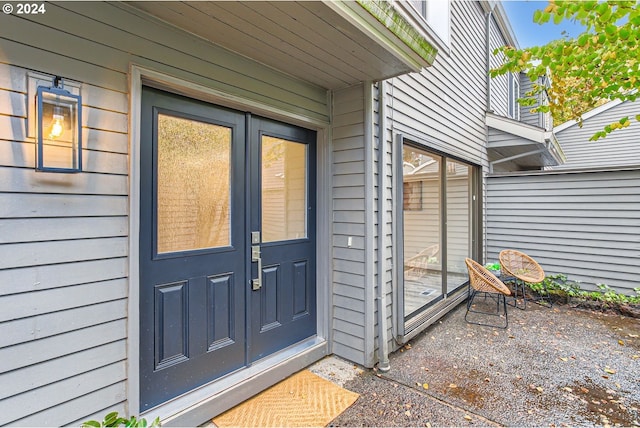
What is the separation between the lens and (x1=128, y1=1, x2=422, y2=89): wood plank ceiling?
169 centimetres

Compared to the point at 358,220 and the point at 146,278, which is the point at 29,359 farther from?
the point at 358,220

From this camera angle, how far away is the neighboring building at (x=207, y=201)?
4.68ft

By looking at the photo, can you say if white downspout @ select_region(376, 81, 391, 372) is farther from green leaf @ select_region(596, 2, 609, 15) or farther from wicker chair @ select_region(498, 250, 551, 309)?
wicker chair @ select_region(498, 250, 551, 309)

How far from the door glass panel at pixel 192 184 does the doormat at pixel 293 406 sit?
1187mm

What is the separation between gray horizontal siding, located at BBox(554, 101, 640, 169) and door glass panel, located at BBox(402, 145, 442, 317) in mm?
6805

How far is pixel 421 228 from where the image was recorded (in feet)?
12.6

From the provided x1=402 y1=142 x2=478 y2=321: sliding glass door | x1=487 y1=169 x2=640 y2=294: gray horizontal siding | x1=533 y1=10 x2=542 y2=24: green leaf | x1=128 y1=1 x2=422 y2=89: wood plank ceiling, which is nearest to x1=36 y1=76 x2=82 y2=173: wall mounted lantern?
x1=128 y1=1 x2=422 y2=89: wood plank ceiling

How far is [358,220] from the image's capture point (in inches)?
110

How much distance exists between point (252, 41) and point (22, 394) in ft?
7.39

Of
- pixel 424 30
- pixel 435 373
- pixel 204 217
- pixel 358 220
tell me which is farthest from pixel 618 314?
pixel 204 217

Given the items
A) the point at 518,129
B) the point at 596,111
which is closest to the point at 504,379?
the point at 518,129

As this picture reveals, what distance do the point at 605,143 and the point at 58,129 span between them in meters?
11.4

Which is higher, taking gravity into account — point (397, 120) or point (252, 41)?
point (252, 41)

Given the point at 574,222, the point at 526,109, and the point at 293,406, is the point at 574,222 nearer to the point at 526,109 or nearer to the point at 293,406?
the point at 293,406
